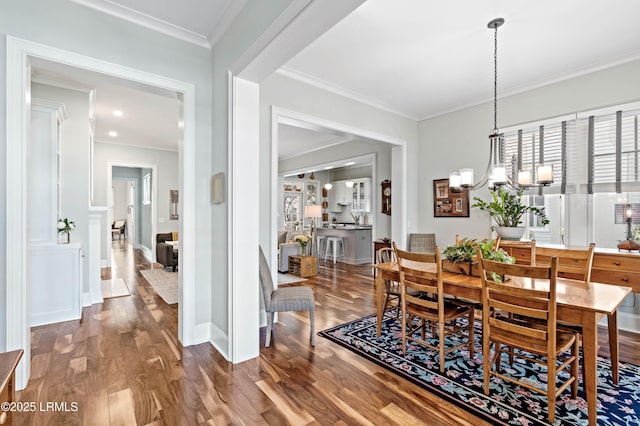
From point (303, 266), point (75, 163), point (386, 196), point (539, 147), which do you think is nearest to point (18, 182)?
point (75, 163)

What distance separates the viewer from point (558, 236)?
386 centimetres

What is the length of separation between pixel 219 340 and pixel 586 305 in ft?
9.02

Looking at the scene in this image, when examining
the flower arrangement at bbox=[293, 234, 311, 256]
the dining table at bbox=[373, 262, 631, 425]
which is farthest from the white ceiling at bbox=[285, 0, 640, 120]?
the flower arrangement at bbox=[293, 234, 311, 256]

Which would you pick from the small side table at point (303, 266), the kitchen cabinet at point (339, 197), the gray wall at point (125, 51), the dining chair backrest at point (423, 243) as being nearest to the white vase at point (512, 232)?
the dining chair backrest at point (423, 243)

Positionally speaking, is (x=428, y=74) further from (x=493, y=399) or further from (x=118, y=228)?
(x=118, y=228)

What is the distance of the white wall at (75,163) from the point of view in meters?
3.99

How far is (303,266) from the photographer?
586 cm

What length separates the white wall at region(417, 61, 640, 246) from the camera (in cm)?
343

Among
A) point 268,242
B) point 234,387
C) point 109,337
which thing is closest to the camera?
point 234,387

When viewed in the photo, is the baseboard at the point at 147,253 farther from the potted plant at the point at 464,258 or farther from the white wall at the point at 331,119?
the potted plant at the point at 464,258

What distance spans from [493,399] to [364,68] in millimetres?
3417

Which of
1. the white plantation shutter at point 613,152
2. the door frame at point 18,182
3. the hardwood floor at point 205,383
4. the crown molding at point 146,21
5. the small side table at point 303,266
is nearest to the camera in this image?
the hardwood floor at point 205,383

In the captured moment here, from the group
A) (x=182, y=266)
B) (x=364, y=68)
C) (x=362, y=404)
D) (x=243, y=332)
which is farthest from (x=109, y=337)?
(x=364, y=68)

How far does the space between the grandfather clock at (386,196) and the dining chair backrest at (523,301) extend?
12.6 feet
